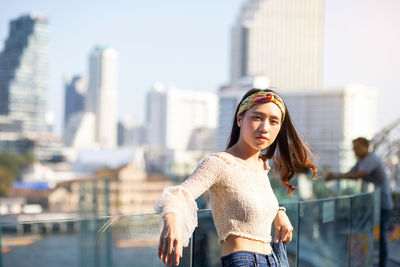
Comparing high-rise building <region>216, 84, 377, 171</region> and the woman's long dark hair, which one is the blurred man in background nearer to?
the woman's long dark hair

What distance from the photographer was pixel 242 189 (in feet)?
5.37

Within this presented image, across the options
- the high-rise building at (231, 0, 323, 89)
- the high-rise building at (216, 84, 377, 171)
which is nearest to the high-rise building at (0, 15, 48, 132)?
the high-rise building at (231, 0, 323, 89)

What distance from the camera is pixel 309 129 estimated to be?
8900cm

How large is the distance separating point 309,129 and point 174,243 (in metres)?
89.4

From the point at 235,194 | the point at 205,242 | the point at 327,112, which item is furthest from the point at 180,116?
the point at 235,194

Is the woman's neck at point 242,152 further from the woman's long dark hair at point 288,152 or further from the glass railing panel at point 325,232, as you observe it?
the glass railing panel at point 325,232

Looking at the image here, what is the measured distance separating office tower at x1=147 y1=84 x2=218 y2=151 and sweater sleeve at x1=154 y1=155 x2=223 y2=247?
133 meters

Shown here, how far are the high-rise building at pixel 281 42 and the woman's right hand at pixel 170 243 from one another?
107m

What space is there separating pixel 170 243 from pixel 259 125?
545 mm

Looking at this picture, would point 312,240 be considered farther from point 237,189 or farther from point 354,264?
point 237,189

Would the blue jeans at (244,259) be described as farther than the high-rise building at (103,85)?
No

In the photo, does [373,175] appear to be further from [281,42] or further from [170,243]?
[281,42]

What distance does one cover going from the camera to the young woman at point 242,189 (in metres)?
1.51

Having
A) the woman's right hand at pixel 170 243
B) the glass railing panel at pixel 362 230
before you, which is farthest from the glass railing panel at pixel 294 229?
the woman's right hand at pixel 170 243
